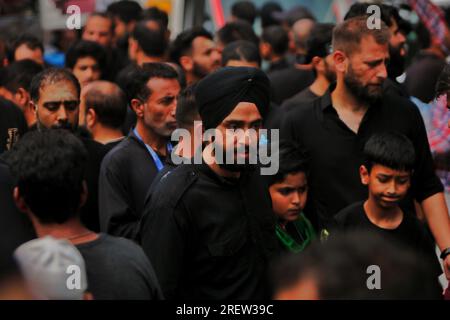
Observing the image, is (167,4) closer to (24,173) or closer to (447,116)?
(447,116)

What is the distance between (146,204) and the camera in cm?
473

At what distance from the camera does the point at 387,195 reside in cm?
568

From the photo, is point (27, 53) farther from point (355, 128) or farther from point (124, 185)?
point (355, 128)

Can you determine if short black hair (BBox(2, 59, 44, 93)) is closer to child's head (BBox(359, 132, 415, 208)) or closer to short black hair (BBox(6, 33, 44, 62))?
short black hair (BBox(6, 33, 44, 62))

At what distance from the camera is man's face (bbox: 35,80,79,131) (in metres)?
6.23

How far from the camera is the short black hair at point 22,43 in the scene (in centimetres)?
966

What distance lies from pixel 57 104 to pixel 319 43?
2.37 m

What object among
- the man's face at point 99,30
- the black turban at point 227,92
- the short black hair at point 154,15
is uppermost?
the short black hair at point 154,15

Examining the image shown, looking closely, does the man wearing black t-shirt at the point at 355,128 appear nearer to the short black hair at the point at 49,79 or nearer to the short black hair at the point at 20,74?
the short black hair at the point at 49,79

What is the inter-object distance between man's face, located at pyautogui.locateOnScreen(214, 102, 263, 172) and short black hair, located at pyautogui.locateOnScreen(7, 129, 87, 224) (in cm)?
101

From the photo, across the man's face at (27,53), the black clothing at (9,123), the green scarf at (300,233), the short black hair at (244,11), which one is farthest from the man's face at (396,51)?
the short black hair at (244,11)

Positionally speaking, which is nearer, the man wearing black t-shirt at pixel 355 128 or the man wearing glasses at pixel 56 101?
the man wearing black t-shirt at pixel 355 128

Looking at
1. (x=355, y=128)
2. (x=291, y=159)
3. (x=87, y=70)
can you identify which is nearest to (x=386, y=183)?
(x=355, y=128)
